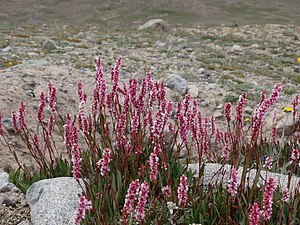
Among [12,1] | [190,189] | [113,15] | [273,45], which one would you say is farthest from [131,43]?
[12,1]

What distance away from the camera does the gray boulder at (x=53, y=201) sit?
3.46m

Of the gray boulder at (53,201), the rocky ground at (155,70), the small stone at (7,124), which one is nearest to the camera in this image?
the gray boulder at (53,201)

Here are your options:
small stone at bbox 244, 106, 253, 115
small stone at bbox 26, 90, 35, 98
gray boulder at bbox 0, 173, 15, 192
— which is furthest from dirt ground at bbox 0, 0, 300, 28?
gray boulder at bbox 0, 173, 15, 192

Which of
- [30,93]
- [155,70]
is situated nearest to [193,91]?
[155,70]

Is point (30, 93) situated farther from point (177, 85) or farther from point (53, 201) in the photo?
point (53, 201)

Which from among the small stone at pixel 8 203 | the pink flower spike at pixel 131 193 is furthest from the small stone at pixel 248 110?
the pink flower spike at pixel 131 193

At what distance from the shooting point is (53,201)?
3607 mm

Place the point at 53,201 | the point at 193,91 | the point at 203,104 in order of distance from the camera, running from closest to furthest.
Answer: the point at 53,201
the point at 203,104
the point at 193,91

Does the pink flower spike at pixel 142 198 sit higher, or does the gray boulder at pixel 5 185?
the pink flower spike at pixel 142 198

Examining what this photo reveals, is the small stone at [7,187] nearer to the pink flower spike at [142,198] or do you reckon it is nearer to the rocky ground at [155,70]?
the rocky ground at [155,70]

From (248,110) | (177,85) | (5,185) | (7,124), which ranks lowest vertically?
(248,110)

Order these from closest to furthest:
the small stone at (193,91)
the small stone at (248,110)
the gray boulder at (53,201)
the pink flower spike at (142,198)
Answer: the pink flower spike at (142,198) < the gray boulder at (53,201) < the small stone at (248,110) < the small stone at (193,91)

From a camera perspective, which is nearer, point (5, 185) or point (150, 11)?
point (5, 185)

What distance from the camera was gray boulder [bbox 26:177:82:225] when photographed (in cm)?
346
